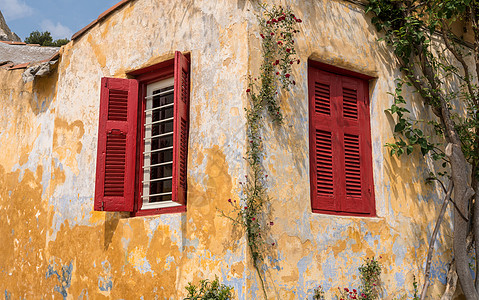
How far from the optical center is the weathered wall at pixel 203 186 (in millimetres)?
5188

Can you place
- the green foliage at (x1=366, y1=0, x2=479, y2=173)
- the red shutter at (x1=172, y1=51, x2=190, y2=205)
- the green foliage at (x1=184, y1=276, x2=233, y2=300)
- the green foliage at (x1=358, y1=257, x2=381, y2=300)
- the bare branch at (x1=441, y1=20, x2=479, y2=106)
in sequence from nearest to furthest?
the green foliage at (x1=184, y1=276, x2=233, y2=300) < the red shutter at (x1=172, y1=51, x2=190, y2=205) < the green foliage at (x1=358, y1=257, x2=381, y2=300) < the green foliage at (x1=366, y1=0, x2=479, y2=173) < the bare branch at (x1=441, y1=20, x2=479, y2=106)


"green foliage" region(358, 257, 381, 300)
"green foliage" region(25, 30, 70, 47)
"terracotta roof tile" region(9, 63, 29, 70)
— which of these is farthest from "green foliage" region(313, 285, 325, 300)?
"green foliage" region(25, 30, 70, 47)

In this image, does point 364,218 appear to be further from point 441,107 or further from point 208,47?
point 208,47

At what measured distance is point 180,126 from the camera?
17.4 feet

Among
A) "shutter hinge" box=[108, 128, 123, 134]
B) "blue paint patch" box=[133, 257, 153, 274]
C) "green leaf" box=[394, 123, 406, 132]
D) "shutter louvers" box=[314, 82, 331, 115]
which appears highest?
"shutter louvers" box=[314, 82, 331, 115]

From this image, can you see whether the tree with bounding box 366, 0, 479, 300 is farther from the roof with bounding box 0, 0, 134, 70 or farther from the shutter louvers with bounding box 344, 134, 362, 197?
the roof with bounding box 0, 0, 134, 70

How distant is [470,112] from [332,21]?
8.27 feet

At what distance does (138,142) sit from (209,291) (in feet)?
6.74

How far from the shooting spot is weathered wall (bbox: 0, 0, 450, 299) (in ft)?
17.0

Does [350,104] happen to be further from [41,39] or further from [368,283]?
[41,39]

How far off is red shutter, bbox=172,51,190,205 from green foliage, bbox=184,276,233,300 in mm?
851

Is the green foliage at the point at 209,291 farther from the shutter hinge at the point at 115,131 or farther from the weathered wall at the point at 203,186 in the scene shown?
the shutter hinge at the point at 115,131

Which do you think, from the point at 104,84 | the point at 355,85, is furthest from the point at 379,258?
the point at 104,84

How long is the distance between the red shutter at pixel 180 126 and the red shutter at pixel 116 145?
2.46 ft
